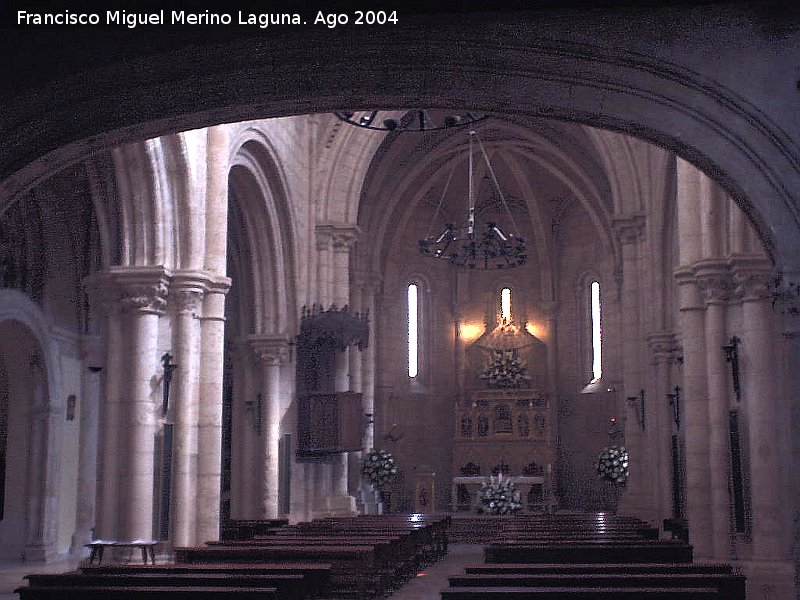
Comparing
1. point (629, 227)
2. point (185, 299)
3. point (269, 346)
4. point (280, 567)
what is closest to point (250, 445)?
point (269, 346)

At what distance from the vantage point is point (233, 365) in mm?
24703

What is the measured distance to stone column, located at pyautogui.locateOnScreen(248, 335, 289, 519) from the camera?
2347cm

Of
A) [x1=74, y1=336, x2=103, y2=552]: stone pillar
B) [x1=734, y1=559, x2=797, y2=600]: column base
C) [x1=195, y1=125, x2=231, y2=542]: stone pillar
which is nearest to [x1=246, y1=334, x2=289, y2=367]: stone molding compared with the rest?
[x1=74, y1=336, x2=103, y2=552]: stone pillar

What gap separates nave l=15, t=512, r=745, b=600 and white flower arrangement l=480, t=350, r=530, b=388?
10009mm

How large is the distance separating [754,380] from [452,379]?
21016 millimetres

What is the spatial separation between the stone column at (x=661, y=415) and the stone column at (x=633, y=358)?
165 centimetres

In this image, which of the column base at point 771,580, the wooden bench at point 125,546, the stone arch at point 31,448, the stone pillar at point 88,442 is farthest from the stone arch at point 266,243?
the column base at point 771,580

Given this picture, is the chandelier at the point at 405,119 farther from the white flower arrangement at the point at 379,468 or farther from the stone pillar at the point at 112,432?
the white flower arrangement at the point at 379,468

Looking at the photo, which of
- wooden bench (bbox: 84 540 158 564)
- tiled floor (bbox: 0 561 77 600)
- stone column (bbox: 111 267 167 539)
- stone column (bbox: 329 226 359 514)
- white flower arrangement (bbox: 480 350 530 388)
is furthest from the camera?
white flower arrangement (bbox: 480 350 530 388)

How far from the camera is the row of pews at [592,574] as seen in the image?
887 centimetres

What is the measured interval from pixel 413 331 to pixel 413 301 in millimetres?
892

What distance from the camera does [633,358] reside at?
2595 cm

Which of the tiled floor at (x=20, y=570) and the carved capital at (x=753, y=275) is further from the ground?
the carved capital at (x=753, y=275)

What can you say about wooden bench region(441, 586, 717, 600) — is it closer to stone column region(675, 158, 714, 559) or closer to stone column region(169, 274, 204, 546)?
stone column region(675, 158, 714, 559)
